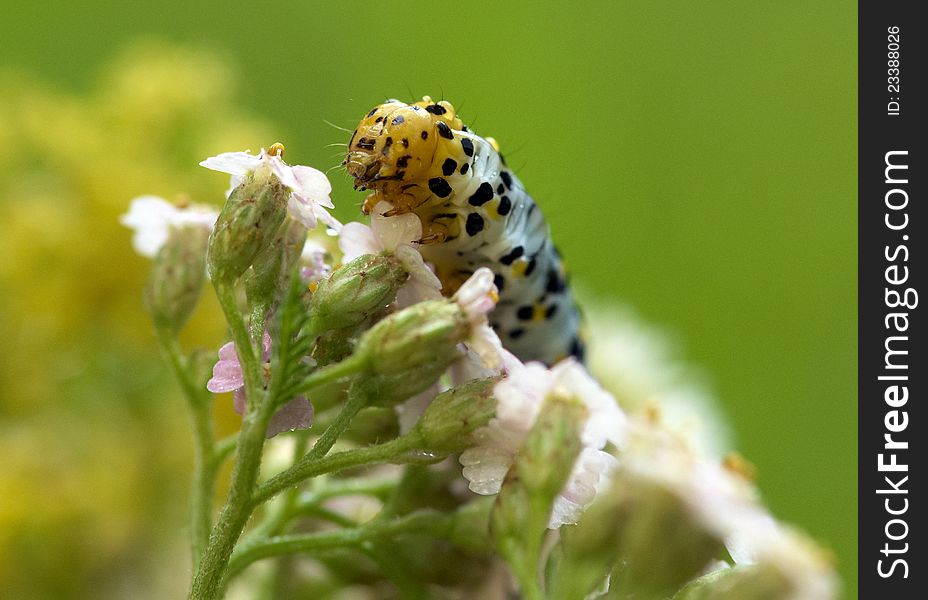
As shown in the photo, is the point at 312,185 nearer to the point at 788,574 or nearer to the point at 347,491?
the point at 347,491

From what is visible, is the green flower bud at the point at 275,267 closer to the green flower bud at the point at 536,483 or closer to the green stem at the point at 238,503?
the green stem at the point at 238,503

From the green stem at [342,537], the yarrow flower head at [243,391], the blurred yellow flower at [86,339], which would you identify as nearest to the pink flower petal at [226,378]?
the yarrow flower head at [243,391]

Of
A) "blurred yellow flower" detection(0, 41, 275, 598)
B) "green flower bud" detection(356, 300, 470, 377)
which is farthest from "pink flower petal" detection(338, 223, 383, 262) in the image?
"blurred yellow flower" detection(0, 41, 275, 598)

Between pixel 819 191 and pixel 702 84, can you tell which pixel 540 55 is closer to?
pixel 702 84

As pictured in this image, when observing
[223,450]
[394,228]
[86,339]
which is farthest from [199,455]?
[86,339]

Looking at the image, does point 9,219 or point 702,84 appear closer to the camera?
point 9,219

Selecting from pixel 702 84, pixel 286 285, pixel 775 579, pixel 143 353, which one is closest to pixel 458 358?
pixel 286 285
